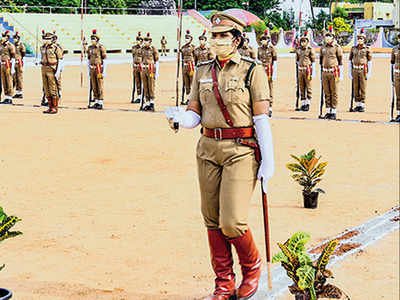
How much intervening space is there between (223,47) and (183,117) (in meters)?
0.49

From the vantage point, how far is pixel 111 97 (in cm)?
2316

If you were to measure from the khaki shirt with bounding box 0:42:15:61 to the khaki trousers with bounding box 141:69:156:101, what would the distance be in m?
3.82

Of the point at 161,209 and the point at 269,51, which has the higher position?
the point at 269,51

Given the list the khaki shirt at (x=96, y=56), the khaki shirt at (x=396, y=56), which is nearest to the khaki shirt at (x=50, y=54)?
the khaki shirt at (x=96, y=56)

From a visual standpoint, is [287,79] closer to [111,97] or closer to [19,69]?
[111,97]

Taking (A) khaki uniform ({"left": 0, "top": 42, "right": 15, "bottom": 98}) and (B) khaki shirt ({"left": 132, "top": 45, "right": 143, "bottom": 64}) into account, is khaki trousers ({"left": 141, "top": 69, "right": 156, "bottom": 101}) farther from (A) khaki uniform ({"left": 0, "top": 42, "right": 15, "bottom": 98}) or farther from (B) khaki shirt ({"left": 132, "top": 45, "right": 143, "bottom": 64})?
(A) khaki uniform ({"left": 0, "top": 42, "right": 15, "bottom": 98})

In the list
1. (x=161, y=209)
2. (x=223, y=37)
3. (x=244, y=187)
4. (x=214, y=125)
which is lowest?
(x=161, y=209)

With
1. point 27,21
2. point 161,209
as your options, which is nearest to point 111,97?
point 161,209

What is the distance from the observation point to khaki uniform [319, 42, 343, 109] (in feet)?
57.6

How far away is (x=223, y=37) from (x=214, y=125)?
1.77ft

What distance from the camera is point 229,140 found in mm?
5191

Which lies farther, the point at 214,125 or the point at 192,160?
the point at 192,160

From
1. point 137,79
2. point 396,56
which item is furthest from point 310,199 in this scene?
point 137,79

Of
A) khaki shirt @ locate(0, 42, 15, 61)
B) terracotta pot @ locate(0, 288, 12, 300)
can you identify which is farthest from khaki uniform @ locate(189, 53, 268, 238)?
khaki shirt @ locate(0, 42, 15, 61)
